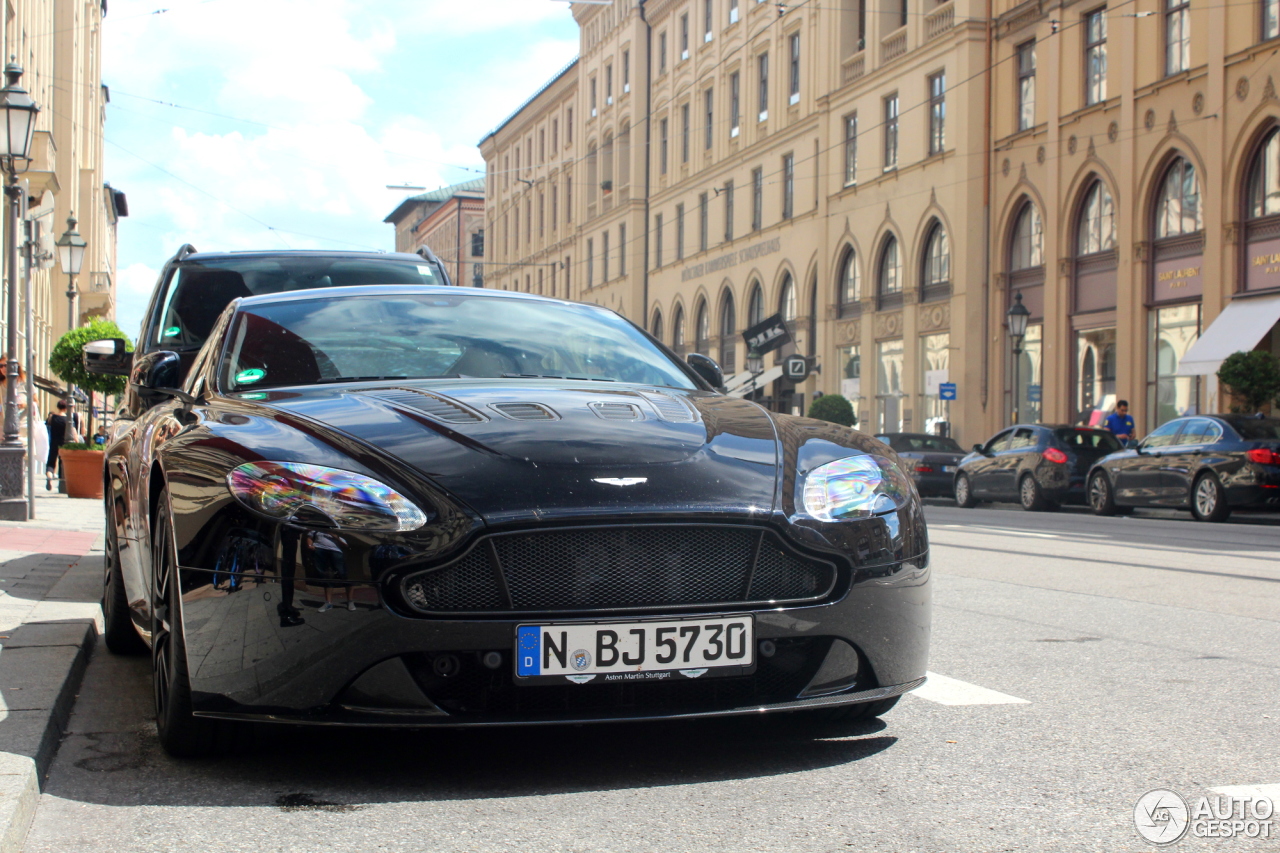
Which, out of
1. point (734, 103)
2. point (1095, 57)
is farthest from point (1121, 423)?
point (734, 103)

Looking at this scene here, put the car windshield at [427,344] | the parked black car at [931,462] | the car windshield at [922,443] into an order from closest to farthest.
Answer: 1. the car windshield at [427,344]
2. the parked black car at [931,462]
3. the car windshield at [922,443]

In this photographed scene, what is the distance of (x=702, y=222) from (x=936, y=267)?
1861 cm

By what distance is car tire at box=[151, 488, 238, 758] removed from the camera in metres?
3.94

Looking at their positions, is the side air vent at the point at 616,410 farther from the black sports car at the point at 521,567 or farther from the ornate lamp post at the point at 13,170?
the ornate lamp post at the point at 13,170

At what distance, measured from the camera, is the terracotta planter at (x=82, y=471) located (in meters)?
19.7

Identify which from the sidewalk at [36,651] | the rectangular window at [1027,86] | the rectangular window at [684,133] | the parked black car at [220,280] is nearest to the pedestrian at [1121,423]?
the rectangular window at [1027,86]

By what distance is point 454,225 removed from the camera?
339 feet

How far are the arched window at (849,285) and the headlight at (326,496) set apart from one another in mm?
39936

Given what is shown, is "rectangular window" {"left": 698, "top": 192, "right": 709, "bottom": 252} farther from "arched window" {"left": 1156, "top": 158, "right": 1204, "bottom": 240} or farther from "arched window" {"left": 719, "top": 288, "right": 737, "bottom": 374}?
"arched window" {"left": 1156, "top": 158, "right": 1204, "bottom": 240}

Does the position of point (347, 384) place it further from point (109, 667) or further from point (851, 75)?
point (851, 75)

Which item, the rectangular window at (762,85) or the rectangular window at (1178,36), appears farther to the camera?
the rectangular window at (762,85)

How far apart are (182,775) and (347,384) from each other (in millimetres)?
1378

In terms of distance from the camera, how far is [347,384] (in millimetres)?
4750

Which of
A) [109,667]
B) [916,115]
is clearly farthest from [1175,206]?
[109,667]
